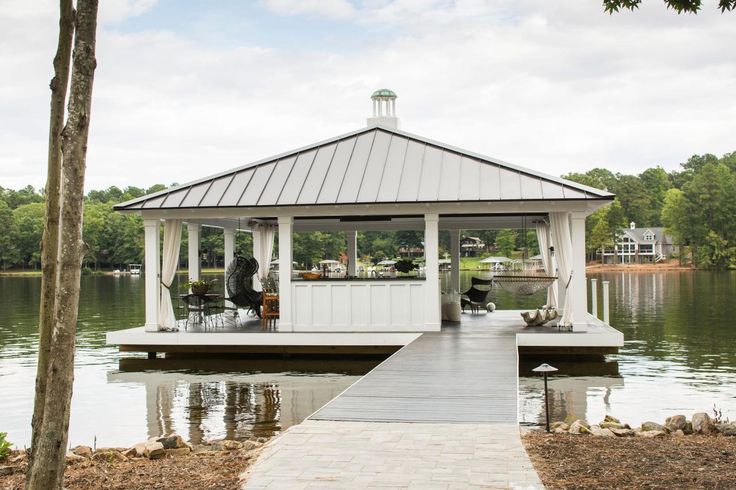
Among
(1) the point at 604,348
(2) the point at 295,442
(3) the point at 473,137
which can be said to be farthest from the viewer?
(3) the point at 473,137

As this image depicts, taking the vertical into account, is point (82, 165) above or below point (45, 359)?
above

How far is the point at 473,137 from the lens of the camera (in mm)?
58562

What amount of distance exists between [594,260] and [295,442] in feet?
303

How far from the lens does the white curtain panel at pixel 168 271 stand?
16.2 m

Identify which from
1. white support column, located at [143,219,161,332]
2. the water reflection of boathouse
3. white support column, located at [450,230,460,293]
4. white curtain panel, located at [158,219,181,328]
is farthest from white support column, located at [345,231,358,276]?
the water reflection of boathouse

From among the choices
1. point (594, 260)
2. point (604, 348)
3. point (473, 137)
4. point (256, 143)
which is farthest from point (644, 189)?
point (604, 348)

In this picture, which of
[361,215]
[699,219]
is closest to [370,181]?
[361,215]

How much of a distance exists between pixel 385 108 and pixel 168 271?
6839mm

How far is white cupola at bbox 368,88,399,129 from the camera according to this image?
64.1 feet

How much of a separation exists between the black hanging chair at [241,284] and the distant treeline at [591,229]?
46.4 meters

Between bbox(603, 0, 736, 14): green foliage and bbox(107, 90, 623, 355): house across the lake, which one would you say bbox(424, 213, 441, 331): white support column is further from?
bbox(603, 0, 736, 14): green foliage

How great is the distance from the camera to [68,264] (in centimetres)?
504

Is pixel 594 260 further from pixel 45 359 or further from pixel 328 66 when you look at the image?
pixel 45 359

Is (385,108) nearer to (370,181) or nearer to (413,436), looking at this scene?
(370,181)
